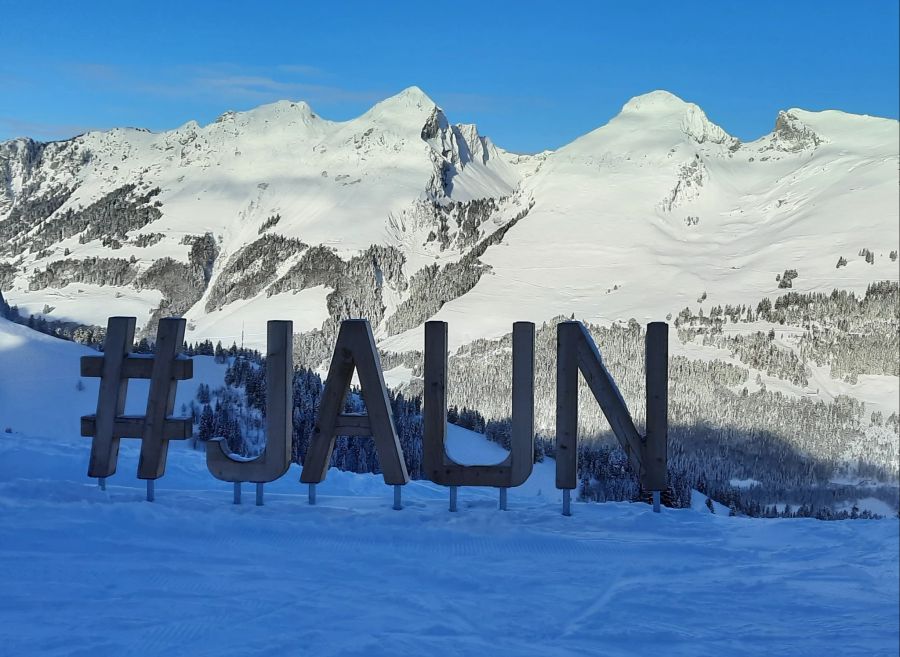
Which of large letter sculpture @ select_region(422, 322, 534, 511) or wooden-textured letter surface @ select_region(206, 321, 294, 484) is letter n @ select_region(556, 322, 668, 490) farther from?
wooden-textured letter surface @ select_region(206, 321, 294, 484)

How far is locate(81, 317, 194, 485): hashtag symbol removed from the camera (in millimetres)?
9930

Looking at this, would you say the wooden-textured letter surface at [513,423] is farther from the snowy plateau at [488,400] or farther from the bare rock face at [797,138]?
the bare rock face at [797,138]

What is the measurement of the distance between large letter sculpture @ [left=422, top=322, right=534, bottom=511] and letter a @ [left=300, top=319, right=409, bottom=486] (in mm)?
396

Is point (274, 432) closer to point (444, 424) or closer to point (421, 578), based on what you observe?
point (444, 424)

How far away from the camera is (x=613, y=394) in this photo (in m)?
9.77

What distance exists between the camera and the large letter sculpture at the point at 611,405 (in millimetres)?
9633

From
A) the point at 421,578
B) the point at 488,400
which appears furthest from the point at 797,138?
Answer: the point at 421,578

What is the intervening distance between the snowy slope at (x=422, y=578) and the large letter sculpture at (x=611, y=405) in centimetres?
51

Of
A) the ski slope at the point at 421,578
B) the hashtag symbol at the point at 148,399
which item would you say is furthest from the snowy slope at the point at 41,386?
the ski slope at the point at 421,578

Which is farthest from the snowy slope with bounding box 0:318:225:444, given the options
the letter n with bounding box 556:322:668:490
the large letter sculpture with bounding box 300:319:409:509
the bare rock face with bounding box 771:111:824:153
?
the bare rock face with bounding box 771:111:824:153

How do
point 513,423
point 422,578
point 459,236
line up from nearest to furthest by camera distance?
point 422,578
point 513,423
point 459,236

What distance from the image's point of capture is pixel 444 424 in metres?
9.70

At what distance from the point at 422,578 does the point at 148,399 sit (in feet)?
13.5

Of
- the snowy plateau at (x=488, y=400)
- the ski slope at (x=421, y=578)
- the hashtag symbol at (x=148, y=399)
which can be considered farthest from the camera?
the hashtag symbol at (x=148, y=399)
